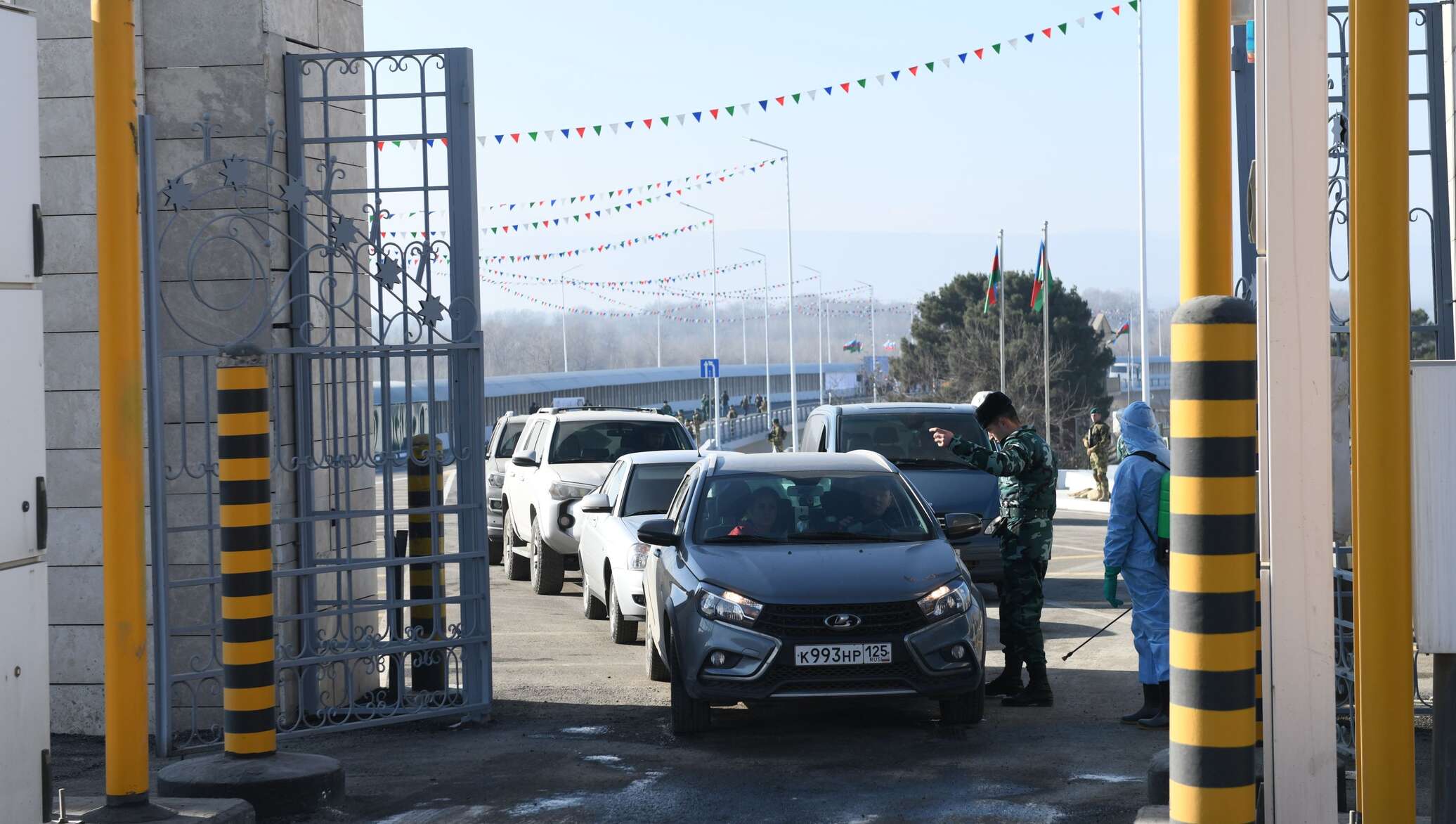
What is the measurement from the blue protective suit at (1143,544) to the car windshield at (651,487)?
555cm

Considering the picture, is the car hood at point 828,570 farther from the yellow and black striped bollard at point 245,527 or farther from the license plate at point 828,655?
the yellow and black striped bollard at point 245,527

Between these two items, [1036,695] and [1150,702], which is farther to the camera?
[1036,695]

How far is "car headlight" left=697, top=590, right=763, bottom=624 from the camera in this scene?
8961 mm

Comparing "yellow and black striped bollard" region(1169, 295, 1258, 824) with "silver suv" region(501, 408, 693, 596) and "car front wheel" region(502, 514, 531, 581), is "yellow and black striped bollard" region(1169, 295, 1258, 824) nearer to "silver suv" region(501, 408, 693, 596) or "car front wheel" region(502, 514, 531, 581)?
"silver suv" region(501, 408, 693, 596)

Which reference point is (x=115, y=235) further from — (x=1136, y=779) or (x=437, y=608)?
(x=1136, y=779)

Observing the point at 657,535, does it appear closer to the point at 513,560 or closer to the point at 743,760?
the point at 743,760

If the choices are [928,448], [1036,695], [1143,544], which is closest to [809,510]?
[1036,695]

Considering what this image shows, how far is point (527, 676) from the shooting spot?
38.1ft

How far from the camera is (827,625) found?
29.2 ft

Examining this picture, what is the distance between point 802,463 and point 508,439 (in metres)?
11.4

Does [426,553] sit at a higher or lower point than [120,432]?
lower

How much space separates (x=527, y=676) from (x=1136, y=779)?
499 cm

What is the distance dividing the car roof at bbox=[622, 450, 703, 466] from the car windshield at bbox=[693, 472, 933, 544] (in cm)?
432

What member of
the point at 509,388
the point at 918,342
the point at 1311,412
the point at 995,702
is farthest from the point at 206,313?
the point at 918,342
